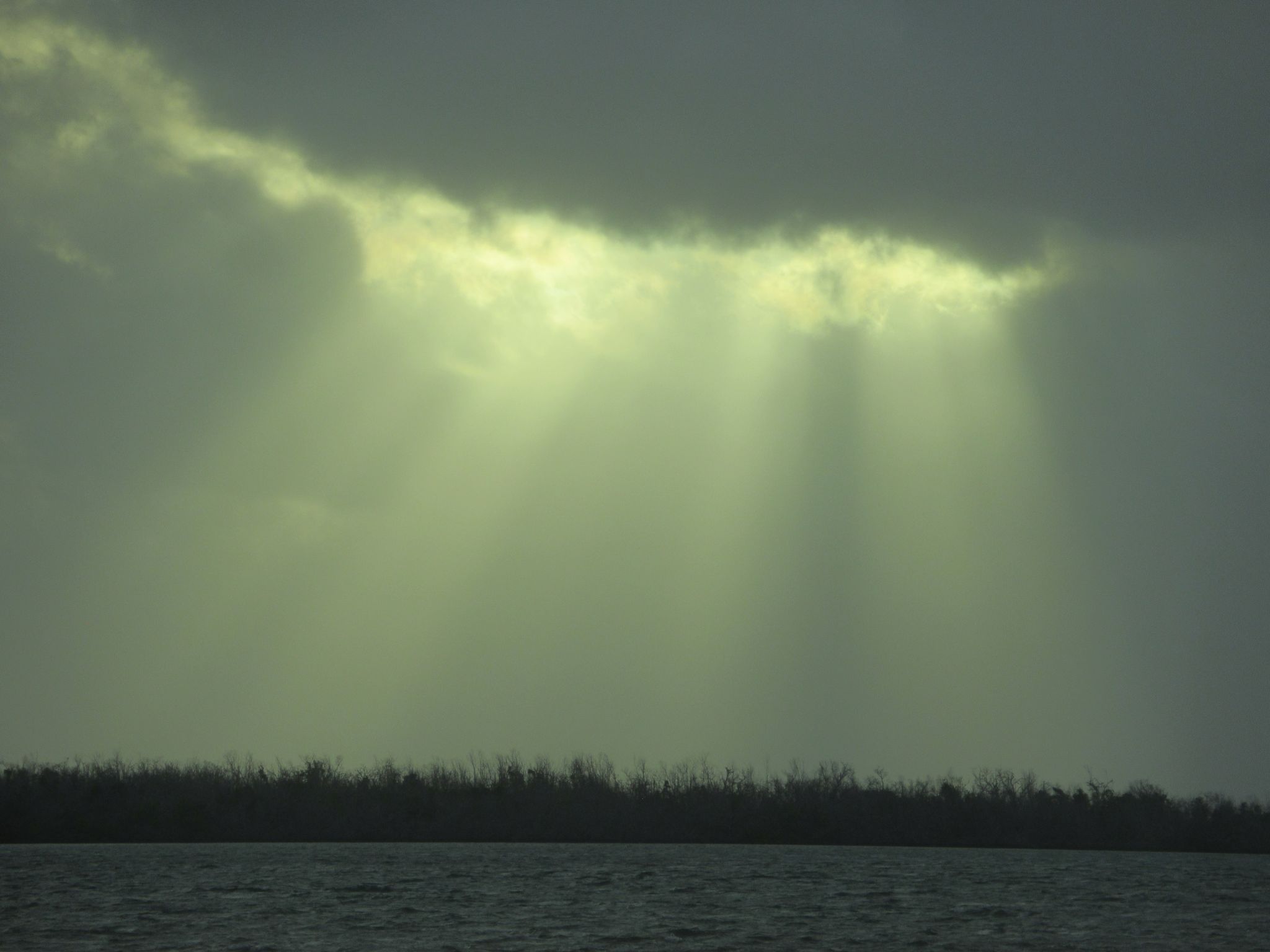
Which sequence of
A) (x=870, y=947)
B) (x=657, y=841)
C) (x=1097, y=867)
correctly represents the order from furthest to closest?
1. (x=657, y=841)
2. (x=1097, y=867)
3. (x=870, y=947)

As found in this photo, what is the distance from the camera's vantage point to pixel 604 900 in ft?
205

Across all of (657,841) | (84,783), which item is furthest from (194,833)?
(657,841)

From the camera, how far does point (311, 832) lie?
315ft

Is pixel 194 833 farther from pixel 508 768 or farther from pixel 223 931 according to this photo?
pixel 223 931

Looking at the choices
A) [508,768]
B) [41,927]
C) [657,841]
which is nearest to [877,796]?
[657,841]

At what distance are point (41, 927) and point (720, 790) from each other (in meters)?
60.6

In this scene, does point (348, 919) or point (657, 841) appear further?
point (657, 841)

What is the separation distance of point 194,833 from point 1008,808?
5883 cm

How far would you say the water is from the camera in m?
49.6

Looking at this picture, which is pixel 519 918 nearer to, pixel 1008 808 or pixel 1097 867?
pixel 1097 867

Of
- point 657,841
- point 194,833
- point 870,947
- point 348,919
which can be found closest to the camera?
point 870,947

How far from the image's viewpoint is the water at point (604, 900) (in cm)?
4956

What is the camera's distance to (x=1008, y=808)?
102 m

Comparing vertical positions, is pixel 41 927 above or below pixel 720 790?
below
